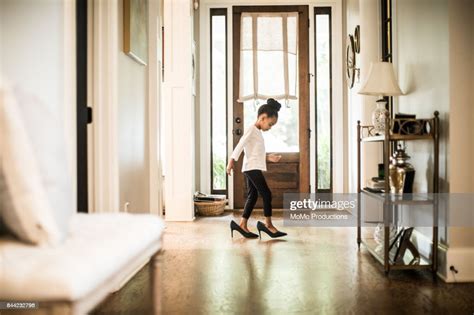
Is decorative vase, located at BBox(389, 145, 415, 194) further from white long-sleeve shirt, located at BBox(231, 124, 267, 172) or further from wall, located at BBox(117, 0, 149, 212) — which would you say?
A: wall, located at BBox(117, 0, 149, 212)

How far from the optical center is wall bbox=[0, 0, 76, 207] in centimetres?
155

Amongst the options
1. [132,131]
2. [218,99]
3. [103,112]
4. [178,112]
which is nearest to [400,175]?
[132,131]

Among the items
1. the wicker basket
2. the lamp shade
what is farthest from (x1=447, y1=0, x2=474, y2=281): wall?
the wicker basket

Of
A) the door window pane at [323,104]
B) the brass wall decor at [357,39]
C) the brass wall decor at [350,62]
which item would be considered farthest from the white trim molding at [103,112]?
the door window pane at [323,104]

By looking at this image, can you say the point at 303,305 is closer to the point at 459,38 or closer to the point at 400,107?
the point at 459,38

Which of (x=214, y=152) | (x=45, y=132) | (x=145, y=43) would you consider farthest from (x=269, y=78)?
(x=45, y=132)

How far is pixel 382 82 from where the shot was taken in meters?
3.11

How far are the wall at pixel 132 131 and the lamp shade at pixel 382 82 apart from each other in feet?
4.97

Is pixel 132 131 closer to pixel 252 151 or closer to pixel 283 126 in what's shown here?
pixel 252 151

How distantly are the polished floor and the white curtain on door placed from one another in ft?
8.44

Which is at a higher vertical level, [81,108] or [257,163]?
[81,108]

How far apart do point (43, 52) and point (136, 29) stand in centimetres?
106

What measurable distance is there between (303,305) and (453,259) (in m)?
0.96

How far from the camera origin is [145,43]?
9.96 feet
